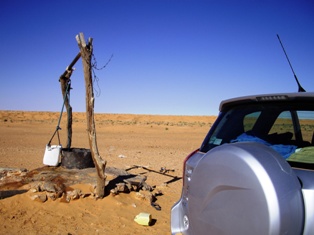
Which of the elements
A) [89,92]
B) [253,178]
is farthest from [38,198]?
[253,178]

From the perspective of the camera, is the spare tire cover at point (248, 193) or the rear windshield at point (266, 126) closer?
the spare tire cover at point (248, 193)

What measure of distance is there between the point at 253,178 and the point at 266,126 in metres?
1.45

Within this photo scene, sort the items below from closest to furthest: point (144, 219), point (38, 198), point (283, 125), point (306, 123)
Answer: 1. point (306, 123)
2. point (283, 125)
3. point (144, 219)
4. point (38, 198)

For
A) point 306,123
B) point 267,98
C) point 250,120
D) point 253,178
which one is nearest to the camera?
point 253,178

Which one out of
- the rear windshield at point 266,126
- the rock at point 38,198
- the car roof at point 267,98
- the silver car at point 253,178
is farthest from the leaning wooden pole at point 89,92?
the car roof at point 267,98

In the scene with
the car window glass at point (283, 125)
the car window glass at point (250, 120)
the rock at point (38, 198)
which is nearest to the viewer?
the car window glass at point (283, 125)

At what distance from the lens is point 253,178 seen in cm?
161

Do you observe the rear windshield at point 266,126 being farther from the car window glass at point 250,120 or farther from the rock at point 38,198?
the rock at point 38,198

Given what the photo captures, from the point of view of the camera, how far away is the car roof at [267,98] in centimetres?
206

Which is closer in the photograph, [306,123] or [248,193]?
[248,193]

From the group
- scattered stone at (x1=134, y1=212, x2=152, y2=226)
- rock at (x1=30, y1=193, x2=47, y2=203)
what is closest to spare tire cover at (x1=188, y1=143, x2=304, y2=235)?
scattered stone at (x1=134, y1=212, x2=152, y2=226)

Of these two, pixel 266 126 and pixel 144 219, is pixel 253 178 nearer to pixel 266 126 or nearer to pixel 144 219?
pixel 266 126

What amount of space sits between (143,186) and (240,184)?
483 centimetres

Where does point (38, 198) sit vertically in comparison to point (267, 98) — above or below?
below
